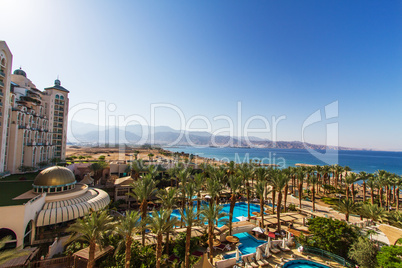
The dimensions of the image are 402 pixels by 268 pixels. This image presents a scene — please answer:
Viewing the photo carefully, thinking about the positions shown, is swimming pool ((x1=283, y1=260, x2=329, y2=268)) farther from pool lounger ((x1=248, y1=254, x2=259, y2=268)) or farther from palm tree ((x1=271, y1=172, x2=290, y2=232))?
palm tree ((x1=271, y1=172, x2=290, y2=232))

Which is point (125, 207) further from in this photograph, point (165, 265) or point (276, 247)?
point (276, 247)

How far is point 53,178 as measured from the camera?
76.2 ft

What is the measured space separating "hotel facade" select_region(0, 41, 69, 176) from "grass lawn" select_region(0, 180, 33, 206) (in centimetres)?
1100

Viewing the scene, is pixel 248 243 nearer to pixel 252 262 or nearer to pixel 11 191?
pixel 252 262

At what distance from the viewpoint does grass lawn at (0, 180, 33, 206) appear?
729 inches

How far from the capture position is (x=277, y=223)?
26062 millimetres

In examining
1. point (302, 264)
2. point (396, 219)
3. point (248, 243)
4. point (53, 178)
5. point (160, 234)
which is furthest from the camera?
point (248, 243)

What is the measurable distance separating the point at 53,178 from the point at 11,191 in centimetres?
518

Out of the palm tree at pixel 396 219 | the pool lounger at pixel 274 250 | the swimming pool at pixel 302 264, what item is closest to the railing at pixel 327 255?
the swimming pool at pixel 302 264

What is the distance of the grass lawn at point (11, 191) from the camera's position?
18.5m

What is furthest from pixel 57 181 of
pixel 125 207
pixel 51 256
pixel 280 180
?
pixel 280 180

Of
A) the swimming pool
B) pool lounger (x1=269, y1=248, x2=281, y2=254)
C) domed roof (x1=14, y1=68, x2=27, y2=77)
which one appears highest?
domed roof (x1=14, y1=68, x2=27, y2=77)

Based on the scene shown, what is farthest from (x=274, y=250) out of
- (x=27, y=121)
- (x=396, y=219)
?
(x=27, y=121)

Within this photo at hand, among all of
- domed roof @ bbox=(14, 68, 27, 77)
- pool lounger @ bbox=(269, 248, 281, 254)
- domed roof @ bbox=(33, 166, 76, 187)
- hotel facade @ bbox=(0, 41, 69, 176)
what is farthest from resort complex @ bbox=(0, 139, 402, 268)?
domed roof @ bbox=(14, 68, 27, 77)
